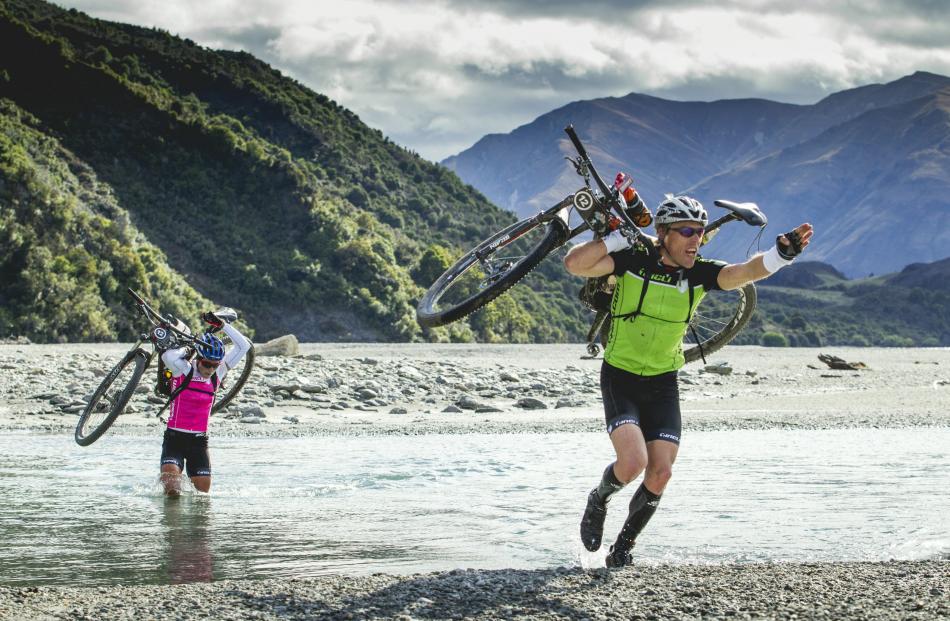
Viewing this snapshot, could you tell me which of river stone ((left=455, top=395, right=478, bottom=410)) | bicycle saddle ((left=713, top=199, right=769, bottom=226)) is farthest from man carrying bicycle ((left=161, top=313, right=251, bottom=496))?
river stone ((left=455, top=395, right=478, bottom=410))

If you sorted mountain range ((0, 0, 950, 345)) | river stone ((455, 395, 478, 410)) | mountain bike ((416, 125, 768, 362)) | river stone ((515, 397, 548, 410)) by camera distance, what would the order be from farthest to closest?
mountain range ((0, 0, 950, 345))
river stone ((515, 397, 548, 410))
river stone ((455, 395, 478, 410))
mountain bike ((416, 125, 768, 362))

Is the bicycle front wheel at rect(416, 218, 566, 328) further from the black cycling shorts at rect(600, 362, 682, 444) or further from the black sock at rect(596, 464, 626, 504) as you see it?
the black sock at rect(596, 464, 626, 504)

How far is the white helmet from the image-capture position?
24.5 ft

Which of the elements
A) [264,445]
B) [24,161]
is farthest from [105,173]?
[264,445]

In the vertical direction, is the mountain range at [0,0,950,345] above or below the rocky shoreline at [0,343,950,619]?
above

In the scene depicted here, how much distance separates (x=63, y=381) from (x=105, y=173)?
149 feet

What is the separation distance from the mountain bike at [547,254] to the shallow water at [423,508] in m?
1.64

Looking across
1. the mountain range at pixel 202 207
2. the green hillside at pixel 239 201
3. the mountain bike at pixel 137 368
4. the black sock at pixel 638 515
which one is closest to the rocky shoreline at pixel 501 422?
the black sock at pixel 638 515

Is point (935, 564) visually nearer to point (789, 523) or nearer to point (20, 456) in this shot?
point (789, 523)

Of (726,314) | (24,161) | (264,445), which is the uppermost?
(24,161)

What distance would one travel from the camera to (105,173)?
65.2 meters

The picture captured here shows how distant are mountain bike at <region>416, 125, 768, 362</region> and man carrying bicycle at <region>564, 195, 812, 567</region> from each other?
25.4 inches

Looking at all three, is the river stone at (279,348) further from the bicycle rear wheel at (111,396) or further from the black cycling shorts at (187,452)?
the black cycling shorts at (187,452)

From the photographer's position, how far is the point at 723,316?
424 inches
